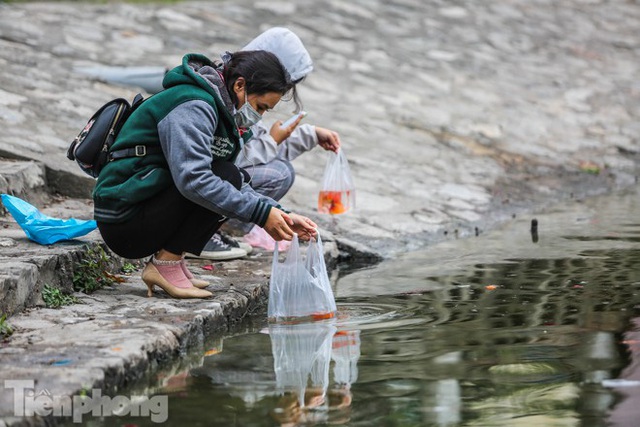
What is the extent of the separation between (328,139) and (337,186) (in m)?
0.29

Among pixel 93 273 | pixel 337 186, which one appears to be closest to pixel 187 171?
pixel 93 273

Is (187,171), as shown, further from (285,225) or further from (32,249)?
(32,249)

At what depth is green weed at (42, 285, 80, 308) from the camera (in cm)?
343

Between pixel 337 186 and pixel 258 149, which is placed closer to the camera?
pixel 258 149

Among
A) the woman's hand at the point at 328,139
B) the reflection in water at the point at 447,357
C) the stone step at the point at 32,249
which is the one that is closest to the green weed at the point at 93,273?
the stone step at the point at 32,249

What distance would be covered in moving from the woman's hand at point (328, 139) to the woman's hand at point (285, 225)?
3.66ft

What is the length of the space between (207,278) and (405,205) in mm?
1918

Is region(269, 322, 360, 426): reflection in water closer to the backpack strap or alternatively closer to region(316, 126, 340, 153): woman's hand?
the backpack strap

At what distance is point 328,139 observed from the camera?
4516mm

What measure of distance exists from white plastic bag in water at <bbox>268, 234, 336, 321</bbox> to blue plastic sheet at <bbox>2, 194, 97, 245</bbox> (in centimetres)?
75

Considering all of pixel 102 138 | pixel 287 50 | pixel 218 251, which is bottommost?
pixel 218 251

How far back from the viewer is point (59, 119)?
552 centimetres

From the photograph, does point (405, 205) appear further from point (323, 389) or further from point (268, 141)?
point (323, 389)

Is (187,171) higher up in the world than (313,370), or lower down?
higher up
